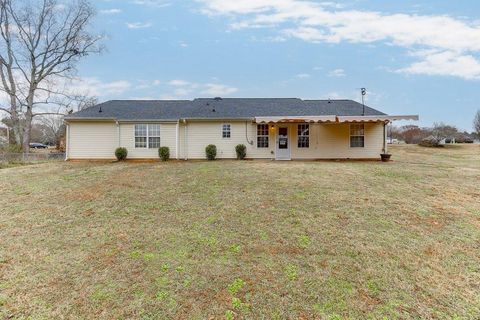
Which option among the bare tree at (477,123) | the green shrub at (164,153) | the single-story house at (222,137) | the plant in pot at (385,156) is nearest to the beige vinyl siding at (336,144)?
the single-story house at (222,137)

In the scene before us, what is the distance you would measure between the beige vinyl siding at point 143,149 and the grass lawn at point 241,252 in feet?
30.3

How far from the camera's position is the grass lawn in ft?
13.8

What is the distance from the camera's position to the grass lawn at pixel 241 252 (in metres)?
4.19

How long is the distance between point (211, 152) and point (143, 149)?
187 inches

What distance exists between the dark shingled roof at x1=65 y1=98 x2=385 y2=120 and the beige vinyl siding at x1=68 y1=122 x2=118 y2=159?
2.34 feet

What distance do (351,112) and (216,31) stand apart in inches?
424

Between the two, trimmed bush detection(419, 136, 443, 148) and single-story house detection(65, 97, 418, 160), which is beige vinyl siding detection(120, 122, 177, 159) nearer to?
single-story house detection(65, 97, 418, 160)

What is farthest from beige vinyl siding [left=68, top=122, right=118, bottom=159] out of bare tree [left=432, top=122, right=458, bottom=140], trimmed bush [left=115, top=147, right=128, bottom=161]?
bare tree [left=432, top=122, right=458, bottom=140]

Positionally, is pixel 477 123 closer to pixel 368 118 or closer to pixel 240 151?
pixel 368 118

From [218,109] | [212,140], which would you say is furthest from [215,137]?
[218,109]

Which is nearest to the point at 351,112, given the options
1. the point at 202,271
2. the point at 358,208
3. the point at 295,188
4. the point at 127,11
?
the point at 295,188

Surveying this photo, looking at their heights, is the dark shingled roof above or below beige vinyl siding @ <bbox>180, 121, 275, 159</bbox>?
above

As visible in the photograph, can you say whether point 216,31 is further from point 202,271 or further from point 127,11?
point 202,271

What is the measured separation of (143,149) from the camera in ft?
64.4
